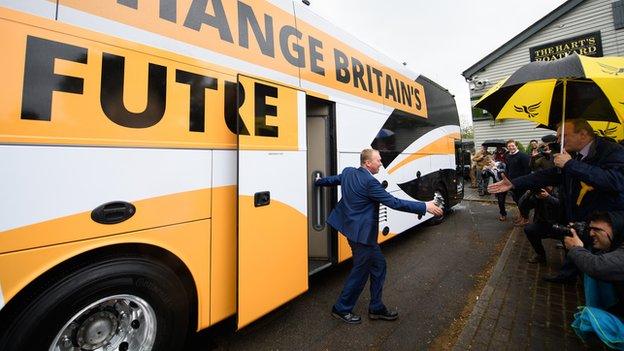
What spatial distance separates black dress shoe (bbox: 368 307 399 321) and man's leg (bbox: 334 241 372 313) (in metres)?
0.26

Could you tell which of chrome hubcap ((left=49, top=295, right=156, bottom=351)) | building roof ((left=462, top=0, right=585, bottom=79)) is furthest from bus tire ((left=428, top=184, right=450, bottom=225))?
building roof ((left=462, top=0, right=585, bottom=79))

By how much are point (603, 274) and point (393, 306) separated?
2.02 meters

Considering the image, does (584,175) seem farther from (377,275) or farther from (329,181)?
(329,181)

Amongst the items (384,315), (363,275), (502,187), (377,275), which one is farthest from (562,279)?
(363,275)

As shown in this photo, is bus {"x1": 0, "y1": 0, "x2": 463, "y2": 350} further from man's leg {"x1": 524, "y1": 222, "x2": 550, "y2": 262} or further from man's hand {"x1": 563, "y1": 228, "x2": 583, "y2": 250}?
man's leg {"x1": 524, "y1": 222, "x2": 550, "y2": 262}

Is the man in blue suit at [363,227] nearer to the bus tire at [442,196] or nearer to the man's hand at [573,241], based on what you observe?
the man's hand at [573,241]

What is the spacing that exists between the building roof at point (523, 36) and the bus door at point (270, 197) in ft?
50.6

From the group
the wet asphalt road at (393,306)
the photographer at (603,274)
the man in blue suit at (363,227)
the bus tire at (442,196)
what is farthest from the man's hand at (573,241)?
the bus tire at (442,196)

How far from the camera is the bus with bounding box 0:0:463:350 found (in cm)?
173

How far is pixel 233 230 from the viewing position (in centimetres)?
271

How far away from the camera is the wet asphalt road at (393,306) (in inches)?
116

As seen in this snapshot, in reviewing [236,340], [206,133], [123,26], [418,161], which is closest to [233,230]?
[206,133]

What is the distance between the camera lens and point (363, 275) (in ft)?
10.5

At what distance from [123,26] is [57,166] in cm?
107
